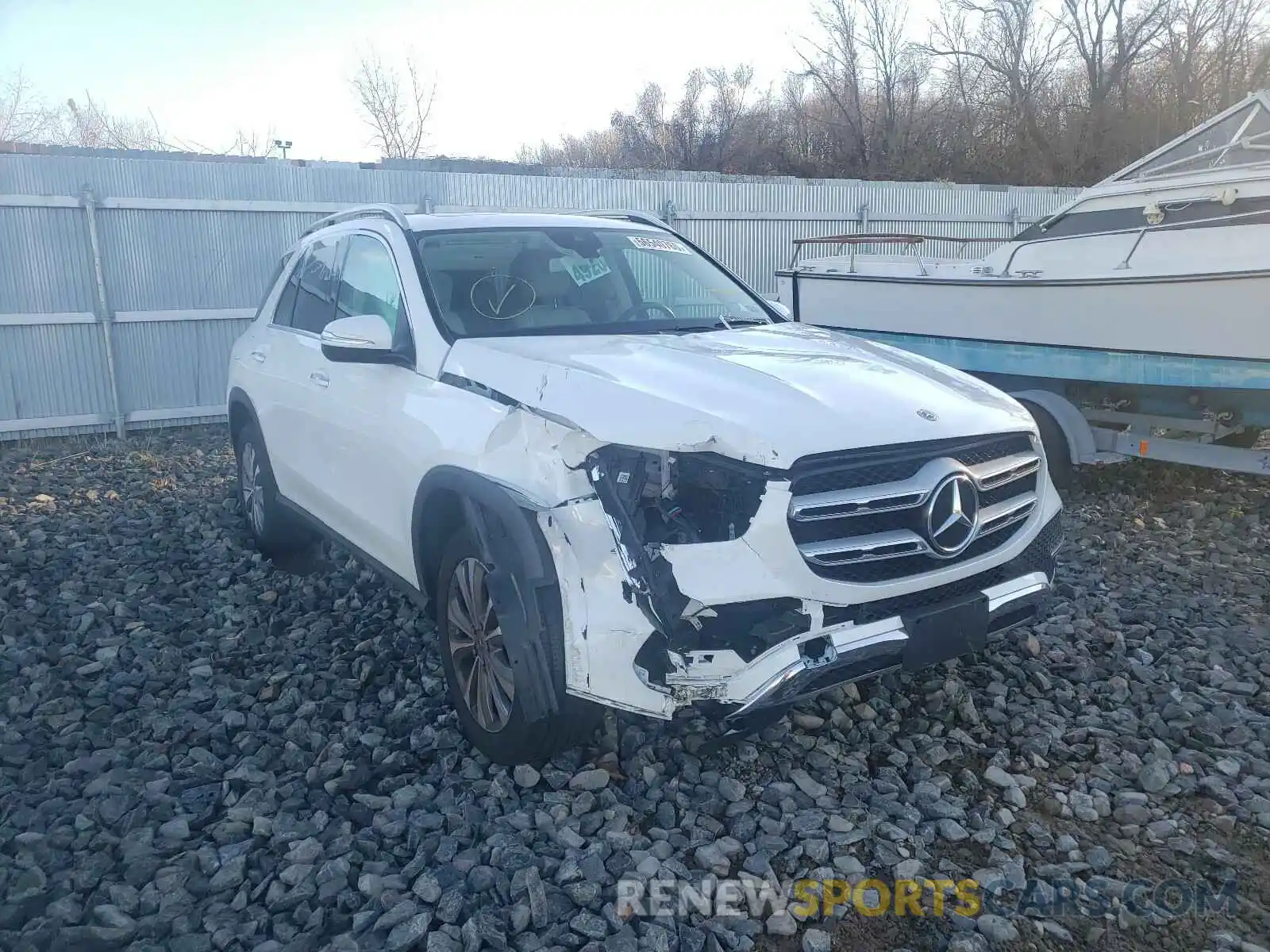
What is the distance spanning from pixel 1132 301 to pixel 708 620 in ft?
16.5

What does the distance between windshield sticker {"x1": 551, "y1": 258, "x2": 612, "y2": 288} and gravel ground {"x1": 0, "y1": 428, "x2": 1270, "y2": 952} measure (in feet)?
6.00

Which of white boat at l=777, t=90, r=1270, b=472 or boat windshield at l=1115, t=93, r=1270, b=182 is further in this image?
boat windshield at l=1115, t=93, r=1270, b=182

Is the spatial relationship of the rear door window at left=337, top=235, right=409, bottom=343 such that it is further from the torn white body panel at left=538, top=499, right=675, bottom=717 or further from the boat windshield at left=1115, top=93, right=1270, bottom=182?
the boat windshield at left=1115, top=93, right=1270, bottom=182

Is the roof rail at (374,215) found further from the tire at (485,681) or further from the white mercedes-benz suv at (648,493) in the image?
the tire at (485,681)

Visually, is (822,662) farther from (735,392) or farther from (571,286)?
(571,286)

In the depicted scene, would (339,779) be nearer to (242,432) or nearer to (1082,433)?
(242,432)

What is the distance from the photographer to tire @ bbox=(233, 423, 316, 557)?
5.64 m

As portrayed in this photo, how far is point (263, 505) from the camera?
5.77 meters

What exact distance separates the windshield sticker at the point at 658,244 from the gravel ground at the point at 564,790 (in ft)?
7.18

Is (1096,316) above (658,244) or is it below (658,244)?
below

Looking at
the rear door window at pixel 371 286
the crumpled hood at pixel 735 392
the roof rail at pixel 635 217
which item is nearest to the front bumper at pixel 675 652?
the crumpled hood at pixel 735 392

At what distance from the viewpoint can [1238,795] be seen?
333 centimetres

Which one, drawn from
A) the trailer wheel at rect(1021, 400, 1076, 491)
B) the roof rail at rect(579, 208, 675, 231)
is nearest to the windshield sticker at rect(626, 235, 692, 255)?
the roof rail at rect(579, 208, 675, 231)

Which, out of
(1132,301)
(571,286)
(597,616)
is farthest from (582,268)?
(1132,301)
